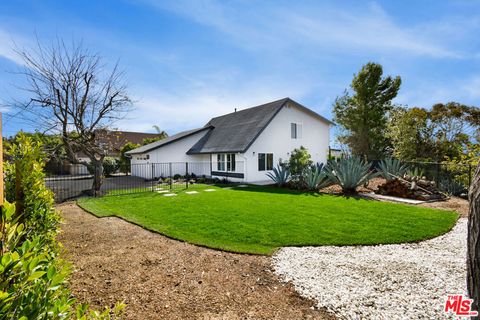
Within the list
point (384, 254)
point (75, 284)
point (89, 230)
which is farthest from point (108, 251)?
point (384, 254)

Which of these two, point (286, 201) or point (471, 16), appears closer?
point (471, 16)

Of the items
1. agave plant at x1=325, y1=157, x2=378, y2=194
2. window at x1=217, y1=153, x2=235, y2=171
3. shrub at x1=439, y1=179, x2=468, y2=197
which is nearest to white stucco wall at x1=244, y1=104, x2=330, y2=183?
window at x1=217, y1=153, x2=235, y2=171

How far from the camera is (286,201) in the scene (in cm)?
1068

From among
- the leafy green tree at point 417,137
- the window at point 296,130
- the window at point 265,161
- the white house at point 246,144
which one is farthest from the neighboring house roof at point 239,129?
the leafy green tree at point 417,137

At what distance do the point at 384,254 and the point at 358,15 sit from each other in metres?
6.35

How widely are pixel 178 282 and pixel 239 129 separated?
17520 mm

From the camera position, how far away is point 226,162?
19.8 m

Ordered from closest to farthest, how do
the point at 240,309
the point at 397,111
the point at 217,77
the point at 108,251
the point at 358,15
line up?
the point at 240,309 < the point at 108,251 < the point at 358,15 < the point at 217,77 < the point at 397,111

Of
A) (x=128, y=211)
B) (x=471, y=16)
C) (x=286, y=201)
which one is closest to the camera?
(x=471, y=16)

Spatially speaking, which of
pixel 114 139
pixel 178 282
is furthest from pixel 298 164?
pixel 114 139

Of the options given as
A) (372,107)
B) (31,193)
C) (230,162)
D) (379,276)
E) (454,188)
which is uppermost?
(372,107)

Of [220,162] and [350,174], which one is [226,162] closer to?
[220,162]

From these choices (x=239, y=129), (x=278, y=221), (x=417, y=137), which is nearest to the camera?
(x=278, y=221)

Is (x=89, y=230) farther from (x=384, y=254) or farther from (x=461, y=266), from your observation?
(x=461, y=266)
